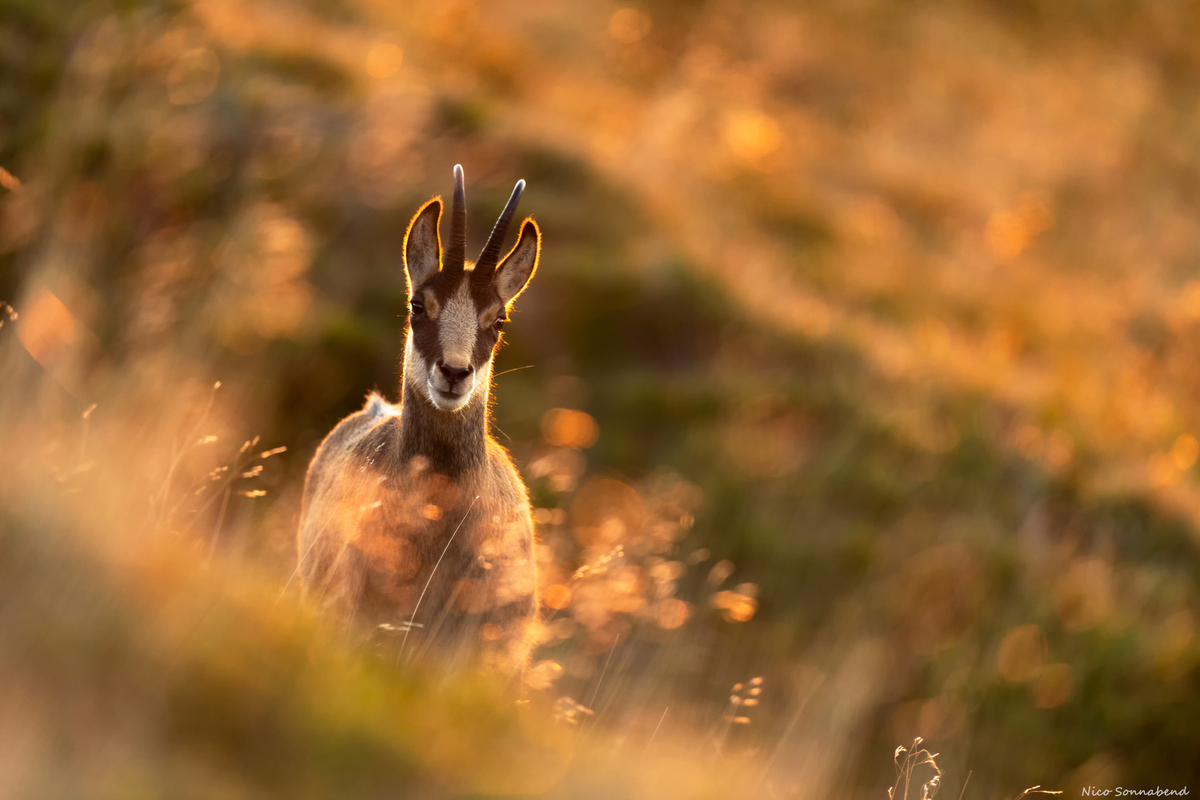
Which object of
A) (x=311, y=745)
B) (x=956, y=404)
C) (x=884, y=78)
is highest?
(x=884, y=78)

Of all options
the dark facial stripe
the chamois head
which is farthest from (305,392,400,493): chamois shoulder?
the dark facial stripe

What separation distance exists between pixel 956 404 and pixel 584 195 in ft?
20.0

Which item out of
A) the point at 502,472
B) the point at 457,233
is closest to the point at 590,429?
the point at 502,472

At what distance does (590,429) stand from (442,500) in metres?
6.45

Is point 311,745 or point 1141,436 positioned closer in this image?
point 311,745

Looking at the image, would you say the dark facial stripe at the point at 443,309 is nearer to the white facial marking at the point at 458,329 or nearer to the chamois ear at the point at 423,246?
the white facial marking at the point at 458,329

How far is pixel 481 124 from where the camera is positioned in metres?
15.4

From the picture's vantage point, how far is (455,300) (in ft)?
18.8

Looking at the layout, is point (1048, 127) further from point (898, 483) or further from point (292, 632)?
point (292, 632)

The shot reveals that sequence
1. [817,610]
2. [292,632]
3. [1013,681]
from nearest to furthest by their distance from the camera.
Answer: [292,632] → [1013,681] → [817,610]

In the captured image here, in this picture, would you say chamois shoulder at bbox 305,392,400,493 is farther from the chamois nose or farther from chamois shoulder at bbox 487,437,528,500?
the chamois nose

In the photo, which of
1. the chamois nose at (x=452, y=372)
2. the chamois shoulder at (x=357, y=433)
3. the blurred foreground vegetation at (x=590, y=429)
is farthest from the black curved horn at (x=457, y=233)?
the blurred foreground vegetation at (x=590, y=429)

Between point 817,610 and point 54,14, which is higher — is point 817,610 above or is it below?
below

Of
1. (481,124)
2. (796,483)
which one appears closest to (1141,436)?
(796,483)
